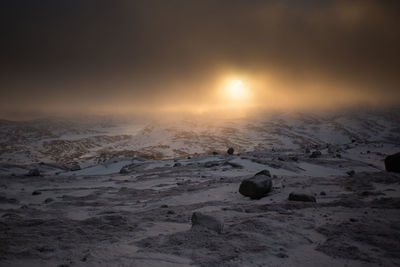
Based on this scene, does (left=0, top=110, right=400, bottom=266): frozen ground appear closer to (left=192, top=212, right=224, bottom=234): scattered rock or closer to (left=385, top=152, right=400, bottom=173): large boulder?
(left=192, top=212, right=224, bottom=234): scattered rock

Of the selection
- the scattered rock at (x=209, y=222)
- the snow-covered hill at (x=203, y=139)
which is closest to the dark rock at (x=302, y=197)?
the scattered rock at (x=209, y=222)

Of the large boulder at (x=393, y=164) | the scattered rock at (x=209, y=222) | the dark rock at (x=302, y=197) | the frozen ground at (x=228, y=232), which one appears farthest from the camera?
the large boulder at (x=393, y=164)

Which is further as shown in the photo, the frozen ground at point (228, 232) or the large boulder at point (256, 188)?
the large boulder at point (256, 188)

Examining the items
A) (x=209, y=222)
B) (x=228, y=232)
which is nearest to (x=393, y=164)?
(x=228, y=232)

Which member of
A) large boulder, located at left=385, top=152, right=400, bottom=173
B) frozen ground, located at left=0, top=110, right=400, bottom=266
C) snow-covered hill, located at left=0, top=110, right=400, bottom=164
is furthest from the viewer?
snow-covered hill, located at left=0, top=110, right=400, bottom=164

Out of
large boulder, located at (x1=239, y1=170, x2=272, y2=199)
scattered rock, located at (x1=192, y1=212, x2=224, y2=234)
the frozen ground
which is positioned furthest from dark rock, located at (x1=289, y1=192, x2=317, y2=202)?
scattered rock, located at (x1=192, y1=212, x2=224, y2=234)

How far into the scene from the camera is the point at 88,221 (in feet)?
27.9

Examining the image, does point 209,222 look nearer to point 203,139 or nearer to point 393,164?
point 393,164

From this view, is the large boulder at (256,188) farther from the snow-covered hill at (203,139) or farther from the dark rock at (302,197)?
the snow-covered hill at (203,139)

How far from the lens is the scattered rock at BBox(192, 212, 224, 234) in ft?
22.5

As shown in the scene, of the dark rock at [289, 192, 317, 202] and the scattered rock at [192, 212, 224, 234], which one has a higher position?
the scattered rock at [192, 212, 224, 234]

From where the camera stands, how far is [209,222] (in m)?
7.07

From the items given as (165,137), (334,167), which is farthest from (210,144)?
(334,167)

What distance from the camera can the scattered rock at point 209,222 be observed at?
6863 mm
